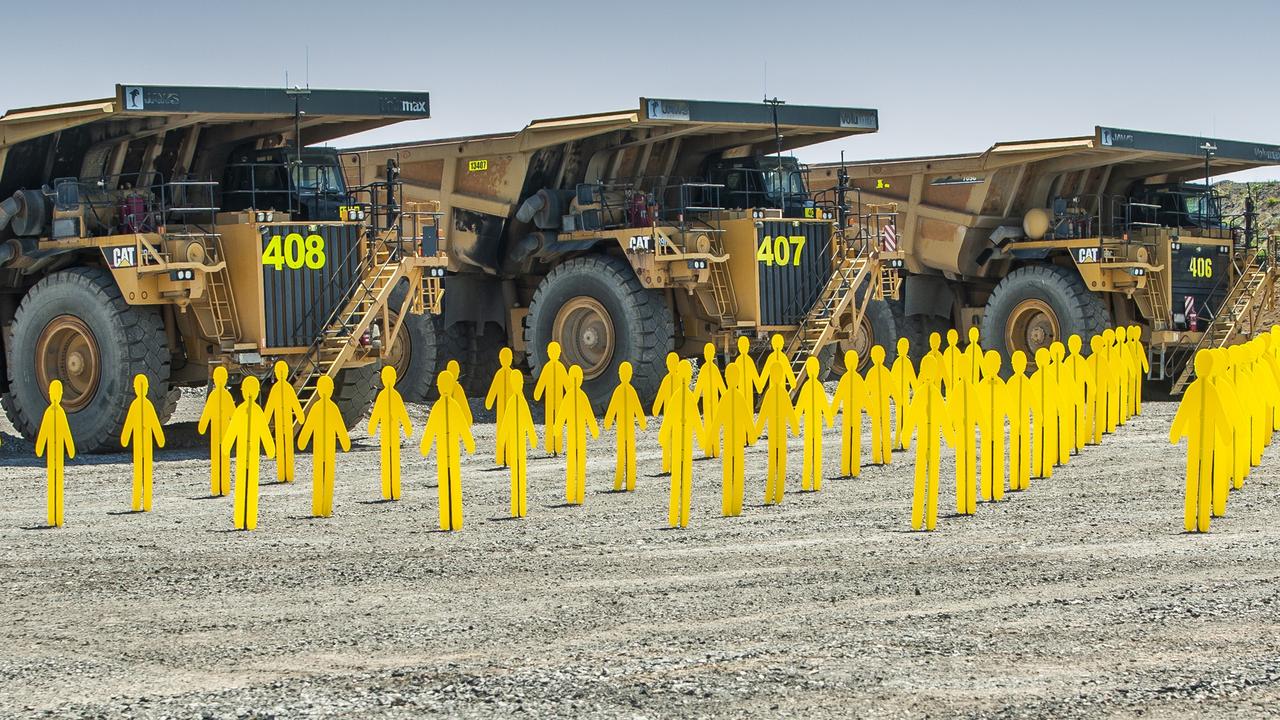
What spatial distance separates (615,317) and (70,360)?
6.20m

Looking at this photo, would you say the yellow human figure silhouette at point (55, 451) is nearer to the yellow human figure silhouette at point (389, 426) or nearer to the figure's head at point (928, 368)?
the yellow human figure silhouette at point (389, 426)

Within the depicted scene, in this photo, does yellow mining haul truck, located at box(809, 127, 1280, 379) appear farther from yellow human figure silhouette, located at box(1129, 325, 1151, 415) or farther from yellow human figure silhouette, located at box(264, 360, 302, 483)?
yellow human figure silhouette, located at box(264, 360, 302, 483)

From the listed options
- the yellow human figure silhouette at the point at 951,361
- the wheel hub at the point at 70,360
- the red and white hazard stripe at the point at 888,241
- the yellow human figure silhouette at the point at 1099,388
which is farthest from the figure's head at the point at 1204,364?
the red and white hazard stripe at the point at 888,241

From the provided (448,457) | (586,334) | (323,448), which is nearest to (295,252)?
(586,334)

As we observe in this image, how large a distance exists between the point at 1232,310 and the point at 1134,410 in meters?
4.81

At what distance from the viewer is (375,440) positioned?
1917 centimetres

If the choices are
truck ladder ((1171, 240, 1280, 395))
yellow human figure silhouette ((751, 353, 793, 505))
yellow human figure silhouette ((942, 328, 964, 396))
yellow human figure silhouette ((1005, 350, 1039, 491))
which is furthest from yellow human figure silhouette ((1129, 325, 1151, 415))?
yellow human figure silhouette ((751, 353, 793, 505))

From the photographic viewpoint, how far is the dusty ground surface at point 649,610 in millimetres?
6945

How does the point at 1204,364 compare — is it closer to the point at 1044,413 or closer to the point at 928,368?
the point at 1044,413

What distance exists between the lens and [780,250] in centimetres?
2138

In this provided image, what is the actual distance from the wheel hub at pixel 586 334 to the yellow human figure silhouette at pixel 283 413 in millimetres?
6779

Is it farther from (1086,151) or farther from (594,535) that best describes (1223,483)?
(1086,151)

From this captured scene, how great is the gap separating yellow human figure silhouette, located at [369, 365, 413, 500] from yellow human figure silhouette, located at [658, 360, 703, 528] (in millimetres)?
1892

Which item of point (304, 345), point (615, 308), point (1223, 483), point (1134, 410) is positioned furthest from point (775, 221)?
point (1223, 483)
